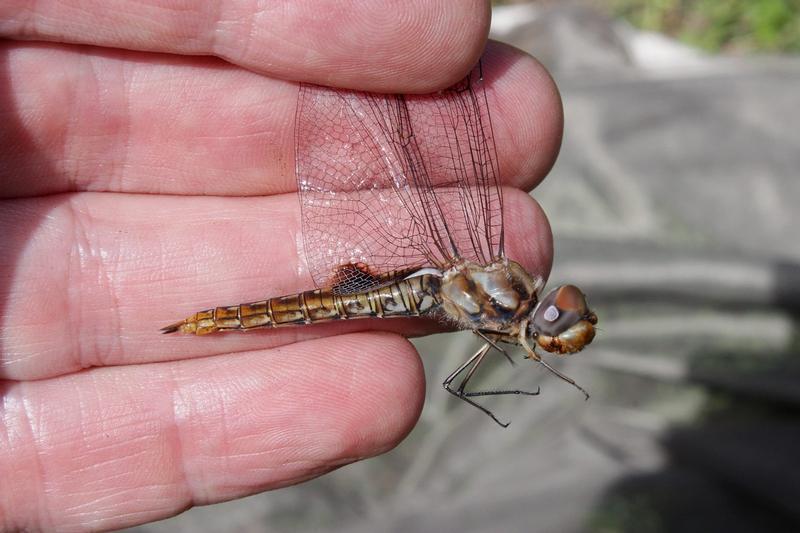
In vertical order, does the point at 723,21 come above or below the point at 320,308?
above

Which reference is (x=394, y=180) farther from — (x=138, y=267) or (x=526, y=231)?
(x=138, y=267)

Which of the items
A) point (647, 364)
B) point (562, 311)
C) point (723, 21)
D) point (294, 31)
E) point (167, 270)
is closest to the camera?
point (294, 31)

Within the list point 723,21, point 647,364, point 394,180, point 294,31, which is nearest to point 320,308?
point 394,180

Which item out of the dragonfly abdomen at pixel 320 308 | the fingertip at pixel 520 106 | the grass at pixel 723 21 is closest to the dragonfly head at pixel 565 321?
the dragonfly abdomen at pixel 320 308

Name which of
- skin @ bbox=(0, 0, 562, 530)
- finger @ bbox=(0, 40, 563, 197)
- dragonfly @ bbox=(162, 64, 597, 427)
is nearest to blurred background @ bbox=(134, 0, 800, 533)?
dragonfly @ bbox=(162, 64, 597, 427)

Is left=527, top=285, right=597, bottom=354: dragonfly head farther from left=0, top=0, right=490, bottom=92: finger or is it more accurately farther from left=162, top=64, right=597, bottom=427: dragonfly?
left=0, top=0, right=490, bottom=92: finger

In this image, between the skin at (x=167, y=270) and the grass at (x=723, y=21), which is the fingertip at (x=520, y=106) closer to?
the skin at (x=167, y=270)
